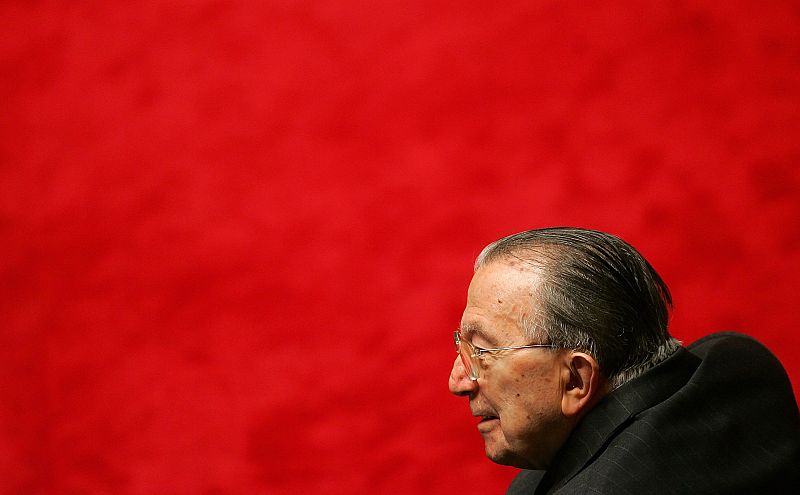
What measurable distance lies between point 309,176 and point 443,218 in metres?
0.31

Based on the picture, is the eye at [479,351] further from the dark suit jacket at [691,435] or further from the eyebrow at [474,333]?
the dark suit jacket at [691,435]

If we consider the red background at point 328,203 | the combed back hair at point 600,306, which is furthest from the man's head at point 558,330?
the red background at point 328,203

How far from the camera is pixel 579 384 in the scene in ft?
3.64

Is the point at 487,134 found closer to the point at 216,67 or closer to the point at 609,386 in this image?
the point at 216,67

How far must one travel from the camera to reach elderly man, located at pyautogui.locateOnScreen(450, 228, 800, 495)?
3.44 ft

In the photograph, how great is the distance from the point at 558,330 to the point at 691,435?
20 centimetres

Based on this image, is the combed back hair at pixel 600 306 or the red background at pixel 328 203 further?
the red background at pixel 328 203

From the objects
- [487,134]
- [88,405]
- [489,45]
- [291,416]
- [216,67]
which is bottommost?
[291,416]

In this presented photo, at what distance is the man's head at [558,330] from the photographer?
3.60ft

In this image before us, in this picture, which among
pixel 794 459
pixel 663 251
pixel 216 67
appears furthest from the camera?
pixel 216 67

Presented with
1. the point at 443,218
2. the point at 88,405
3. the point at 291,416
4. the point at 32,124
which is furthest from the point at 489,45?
the point at 88,405

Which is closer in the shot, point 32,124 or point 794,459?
point 794,459

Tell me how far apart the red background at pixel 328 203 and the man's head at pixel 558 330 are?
650 millimetres

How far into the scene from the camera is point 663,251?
1777 millimetres
